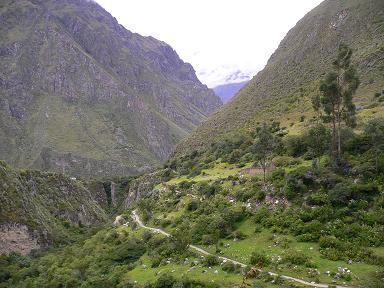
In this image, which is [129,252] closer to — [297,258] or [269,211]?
[269,211]

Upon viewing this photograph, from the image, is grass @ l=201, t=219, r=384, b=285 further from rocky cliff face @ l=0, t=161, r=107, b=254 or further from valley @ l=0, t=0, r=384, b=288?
rocky cliff face @ l=0, t=161, r=107, b=254

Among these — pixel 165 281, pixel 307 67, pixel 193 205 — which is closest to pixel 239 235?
pixel 165 281

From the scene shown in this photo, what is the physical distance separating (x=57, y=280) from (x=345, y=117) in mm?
36825

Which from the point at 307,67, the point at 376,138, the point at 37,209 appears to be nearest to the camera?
the point at 376,138

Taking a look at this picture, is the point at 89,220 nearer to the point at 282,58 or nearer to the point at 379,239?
the point at 282,58

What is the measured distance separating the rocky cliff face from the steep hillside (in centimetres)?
3368

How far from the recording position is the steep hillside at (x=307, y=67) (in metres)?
77.4

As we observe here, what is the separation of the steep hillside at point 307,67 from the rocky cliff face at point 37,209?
111ft

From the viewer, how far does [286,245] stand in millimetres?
33938

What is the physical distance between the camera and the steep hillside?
77438 millimetres

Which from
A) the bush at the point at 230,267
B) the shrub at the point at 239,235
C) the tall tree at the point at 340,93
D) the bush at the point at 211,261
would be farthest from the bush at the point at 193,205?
the bush at the point at 230,267

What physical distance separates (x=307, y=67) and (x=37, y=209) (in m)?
68.3

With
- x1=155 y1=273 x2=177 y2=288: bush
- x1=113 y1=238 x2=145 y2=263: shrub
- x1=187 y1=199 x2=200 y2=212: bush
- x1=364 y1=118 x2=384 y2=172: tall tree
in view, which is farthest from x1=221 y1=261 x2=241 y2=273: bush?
x1=187 y1=199 x2=200 y2=212: bush

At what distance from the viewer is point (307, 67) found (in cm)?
9812
